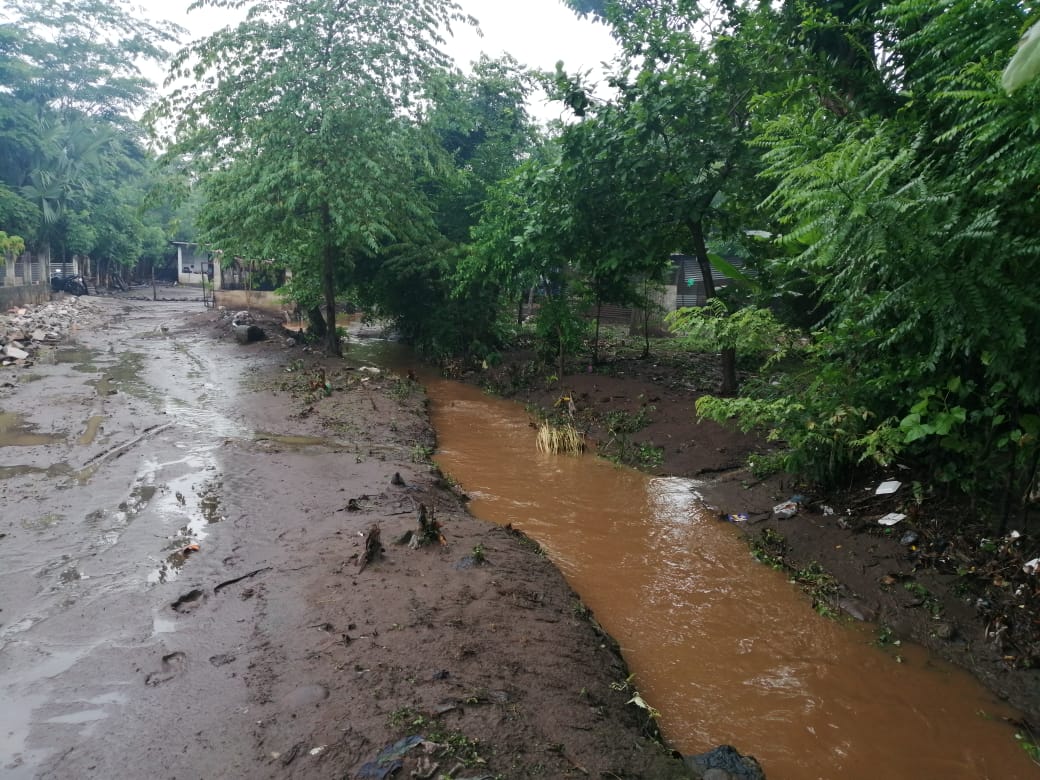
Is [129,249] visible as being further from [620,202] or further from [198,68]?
[620,202]

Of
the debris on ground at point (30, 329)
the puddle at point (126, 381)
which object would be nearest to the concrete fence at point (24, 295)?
the debris on ground at point (30, 329)

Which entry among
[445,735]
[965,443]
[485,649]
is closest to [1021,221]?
[965,443]

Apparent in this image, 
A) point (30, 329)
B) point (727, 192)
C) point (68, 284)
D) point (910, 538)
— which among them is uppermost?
point (727, 192)

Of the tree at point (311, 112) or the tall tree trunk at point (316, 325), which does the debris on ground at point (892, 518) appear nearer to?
the tree at point (311, 112)

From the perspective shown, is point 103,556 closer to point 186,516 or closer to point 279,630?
point 186,516

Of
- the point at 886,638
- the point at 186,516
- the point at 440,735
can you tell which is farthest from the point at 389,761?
the point at 186,516

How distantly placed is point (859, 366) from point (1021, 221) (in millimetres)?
1940

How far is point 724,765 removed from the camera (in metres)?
3.00

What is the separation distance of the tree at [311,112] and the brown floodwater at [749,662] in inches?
344

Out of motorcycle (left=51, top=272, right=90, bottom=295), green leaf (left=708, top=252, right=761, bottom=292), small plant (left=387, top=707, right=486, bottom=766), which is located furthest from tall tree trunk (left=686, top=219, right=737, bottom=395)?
motorcycle (left=51, top=272, right=90, bottom=295)

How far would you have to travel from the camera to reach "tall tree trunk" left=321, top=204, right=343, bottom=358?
14.8 metres

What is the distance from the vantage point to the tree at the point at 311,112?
13.2 m

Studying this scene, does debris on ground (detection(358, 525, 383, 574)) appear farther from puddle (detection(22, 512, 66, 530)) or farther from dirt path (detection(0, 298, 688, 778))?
puddle (detection(22, 512, 66, 530))

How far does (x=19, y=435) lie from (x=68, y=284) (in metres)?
30.7
